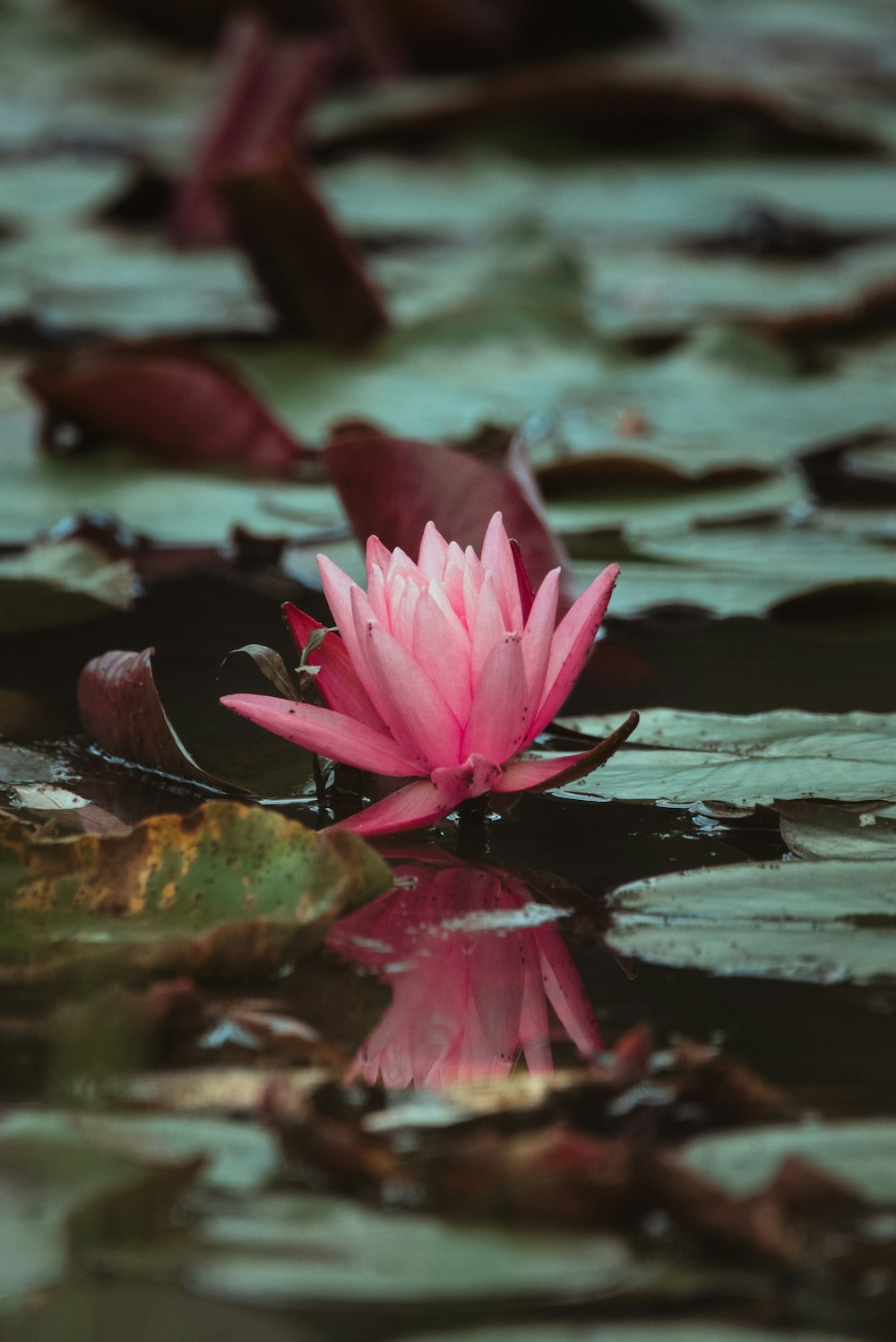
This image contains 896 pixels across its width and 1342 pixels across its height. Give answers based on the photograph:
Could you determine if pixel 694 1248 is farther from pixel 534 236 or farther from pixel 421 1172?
pixel 534 236

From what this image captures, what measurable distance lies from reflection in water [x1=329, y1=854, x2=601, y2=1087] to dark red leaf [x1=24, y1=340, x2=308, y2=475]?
2.97 ft

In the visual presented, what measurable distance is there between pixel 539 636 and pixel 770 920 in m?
0.21

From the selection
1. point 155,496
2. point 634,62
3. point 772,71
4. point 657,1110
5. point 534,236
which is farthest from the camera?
point 772,71

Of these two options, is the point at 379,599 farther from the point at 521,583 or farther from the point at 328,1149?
the point at 328,1149

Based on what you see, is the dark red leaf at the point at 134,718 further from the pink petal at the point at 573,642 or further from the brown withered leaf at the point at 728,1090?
the brown withered leaf at the point at 728,1090

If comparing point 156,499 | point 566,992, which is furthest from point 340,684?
point 156,499

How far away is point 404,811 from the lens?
33.3 inches

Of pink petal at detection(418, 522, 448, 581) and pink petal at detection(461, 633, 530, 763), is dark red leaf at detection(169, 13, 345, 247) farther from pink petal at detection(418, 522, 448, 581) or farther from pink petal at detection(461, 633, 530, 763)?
pink petal at detection(461, 633, 530, 763)

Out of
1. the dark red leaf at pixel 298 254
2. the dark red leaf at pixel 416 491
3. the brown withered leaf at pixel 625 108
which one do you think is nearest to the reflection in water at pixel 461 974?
the dark red leaf at pixel 416 491

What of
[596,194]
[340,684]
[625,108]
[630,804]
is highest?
[625,108]

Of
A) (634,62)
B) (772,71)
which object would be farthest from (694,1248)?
(772,71)

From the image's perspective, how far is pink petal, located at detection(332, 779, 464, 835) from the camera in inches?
33.0

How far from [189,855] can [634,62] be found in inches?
105

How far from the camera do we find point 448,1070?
0.66m
